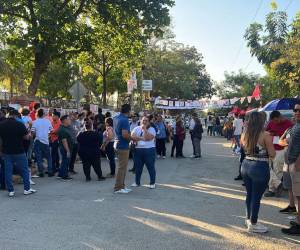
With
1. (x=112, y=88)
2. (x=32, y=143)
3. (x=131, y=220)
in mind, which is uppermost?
(x=112, y=88)

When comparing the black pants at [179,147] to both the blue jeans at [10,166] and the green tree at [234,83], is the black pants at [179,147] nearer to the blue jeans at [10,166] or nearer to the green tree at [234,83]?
the blue jeans at [10,166]

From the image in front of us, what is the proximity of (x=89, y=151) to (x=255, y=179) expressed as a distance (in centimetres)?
636

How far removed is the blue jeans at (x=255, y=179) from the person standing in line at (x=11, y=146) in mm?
4910

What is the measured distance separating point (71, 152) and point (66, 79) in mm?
31618

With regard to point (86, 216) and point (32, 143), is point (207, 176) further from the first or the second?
point (86, 216)

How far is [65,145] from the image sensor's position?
1209cm

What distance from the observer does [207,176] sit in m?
13.0

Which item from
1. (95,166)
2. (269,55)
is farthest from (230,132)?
(95,166)

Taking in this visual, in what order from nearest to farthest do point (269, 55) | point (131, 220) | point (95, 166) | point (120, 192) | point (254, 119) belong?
1. point (254, 119)
2. point (131, 220)
3. point (120, 192)
4. point (95, 166)
5. point (269, 55)

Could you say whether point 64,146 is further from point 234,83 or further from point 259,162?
point 234,83

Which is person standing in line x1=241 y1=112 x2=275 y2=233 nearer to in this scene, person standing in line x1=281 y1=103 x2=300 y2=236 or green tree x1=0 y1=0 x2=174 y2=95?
person standing in line x1=281 y1=103 x2=300 y2=236

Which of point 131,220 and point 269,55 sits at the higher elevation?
point 269,55

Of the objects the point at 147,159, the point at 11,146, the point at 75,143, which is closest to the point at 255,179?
the point at 147,159

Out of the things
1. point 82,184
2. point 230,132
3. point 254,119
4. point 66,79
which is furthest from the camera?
point 66,79
